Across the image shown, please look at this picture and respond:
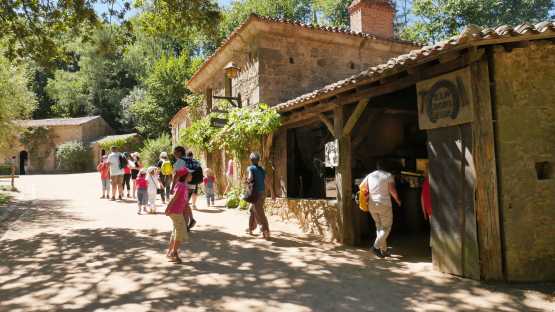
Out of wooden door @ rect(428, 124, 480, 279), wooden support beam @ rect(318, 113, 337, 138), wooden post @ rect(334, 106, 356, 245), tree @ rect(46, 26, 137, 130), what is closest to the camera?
wooden door @ rect(428, 124, 480, 279)

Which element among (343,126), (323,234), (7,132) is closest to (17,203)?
(7,132)

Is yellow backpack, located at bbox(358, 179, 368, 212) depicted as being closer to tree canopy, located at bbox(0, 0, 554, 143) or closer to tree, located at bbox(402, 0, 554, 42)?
tree canopy, located at bbox(0, 0, 554, 143)

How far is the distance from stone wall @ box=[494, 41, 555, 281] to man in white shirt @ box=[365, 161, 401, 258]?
1572 mm

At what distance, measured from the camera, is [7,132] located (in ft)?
47.9

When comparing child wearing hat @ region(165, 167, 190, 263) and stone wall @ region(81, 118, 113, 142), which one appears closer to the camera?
child wearing hat @ region(165, 167, 190, 263)

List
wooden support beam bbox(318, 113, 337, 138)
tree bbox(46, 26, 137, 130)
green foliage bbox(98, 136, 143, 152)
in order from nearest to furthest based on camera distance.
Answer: wooden support beam bbox(318, 113, 337, 138) → green foliage bbox(98, 136, 143, 152) → tree bbox(46, 26, 137, 130)

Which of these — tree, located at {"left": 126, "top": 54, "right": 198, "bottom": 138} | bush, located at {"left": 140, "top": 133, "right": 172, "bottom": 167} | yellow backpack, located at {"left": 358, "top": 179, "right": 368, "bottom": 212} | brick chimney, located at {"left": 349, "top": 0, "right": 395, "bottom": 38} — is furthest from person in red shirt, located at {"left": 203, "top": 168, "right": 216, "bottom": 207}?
tree, located at {"left": 126, "top": 54, "right": 198, "bottom": 138}

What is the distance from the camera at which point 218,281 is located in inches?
179

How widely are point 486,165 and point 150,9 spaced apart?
7595mm

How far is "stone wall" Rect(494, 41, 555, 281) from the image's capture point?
4555 millimetres

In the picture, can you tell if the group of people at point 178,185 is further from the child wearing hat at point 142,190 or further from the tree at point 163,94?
the tree at point 163,94

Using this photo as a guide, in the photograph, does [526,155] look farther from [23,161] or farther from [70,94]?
[70,94]

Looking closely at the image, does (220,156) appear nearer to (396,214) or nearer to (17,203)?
(17,203)

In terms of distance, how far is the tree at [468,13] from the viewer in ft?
78.6
